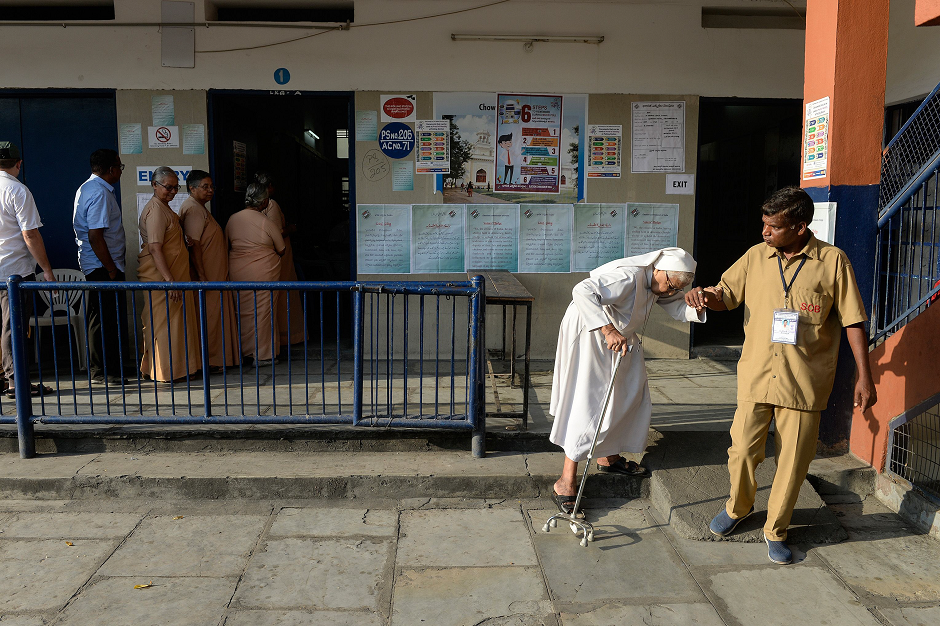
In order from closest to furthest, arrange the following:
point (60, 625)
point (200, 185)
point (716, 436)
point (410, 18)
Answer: point (60, 625)
point (716, 436)
point (200, 185)
point (410, 18)

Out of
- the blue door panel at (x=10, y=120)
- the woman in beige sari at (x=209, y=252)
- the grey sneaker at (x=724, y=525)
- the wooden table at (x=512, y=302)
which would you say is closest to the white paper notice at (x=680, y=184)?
the wooden table at (x=512, y=302)

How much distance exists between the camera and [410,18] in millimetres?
6336

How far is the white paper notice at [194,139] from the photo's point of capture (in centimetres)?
639

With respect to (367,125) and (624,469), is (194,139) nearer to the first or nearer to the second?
(367,125)

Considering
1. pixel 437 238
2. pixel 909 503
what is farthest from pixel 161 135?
pixel 909 503

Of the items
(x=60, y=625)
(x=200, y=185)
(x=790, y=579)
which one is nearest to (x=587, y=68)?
(x=200, y=185)

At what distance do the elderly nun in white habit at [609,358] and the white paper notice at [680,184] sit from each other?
3.04 m

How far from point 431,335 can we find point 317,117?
4991mm

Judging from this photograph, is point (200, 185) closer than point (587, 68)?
Yes

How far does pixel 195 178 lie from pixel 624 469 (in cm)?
419

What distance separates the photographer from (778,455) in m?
3.44

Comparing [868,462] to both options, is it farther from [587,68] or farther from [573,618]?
[587,68]

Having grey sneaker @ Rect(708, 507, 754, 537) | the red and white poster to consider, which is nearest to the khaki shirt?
grey sneaker @ Rect(708, 507, 754, 537)

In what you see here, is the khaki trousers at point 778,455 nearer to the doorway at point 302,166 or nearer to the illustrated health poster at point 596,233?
the doorway at point 302,166
